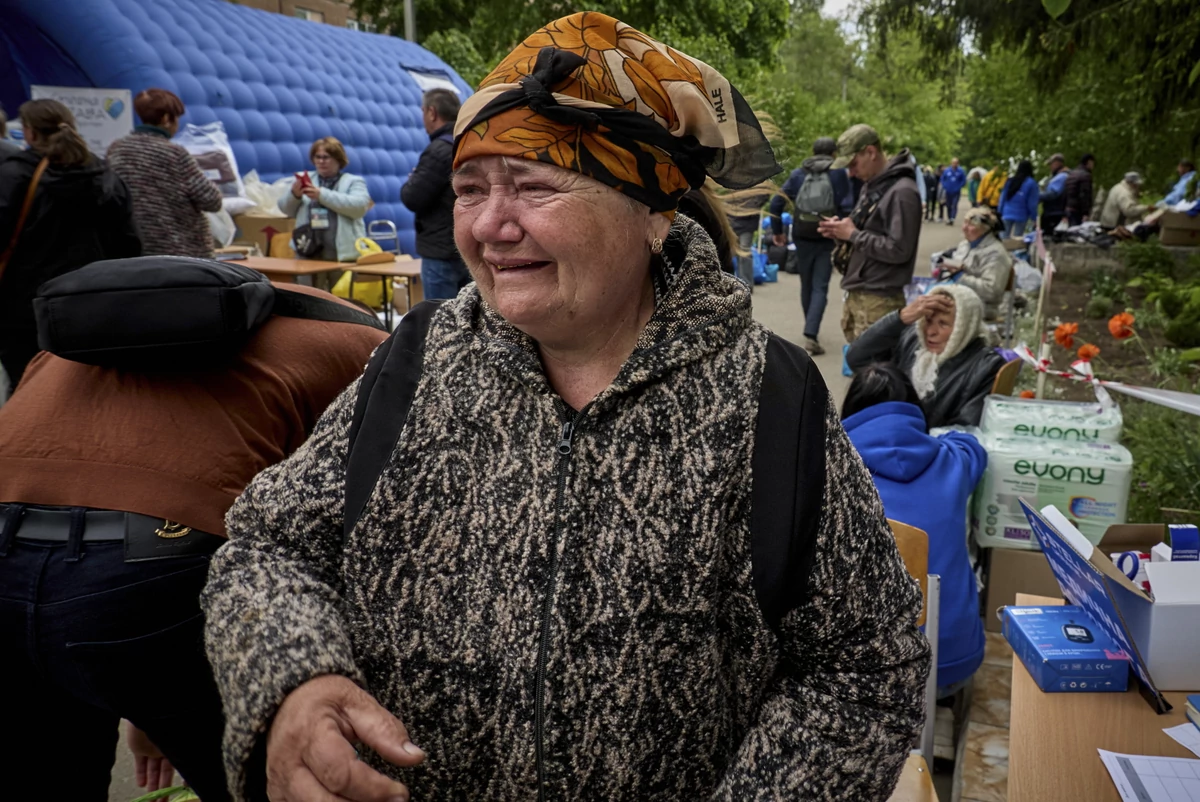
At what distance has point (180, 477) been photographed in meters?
1.88

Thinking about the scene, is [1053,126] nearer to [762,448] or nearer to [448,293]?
[448,293]

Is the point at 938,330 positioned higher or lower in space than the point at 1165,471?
higher

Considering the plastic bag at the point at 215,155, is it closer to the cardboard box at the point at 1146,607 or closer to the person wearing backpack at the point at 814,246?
the person wearing backpack at the point at 814,246

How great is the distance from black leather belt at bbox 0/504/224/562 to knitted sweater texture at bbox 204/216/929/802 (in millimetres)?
589

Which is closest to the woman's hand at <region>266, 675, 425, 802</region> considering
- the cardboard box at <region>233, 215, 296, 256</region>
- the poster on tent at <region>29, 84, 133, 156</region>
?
the cardboard box at <region>233, 215, 296, 256</region>

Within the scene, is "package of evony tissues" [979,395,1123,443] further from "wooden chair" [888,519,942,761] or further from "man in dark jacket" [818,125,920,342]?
"man in dark jacket" [818,125,920,342]

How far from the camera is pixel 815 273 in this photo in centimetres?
823

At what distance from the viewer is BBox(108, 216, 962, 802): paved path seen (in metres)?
3.03

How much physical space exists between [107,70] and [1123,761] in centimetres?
995

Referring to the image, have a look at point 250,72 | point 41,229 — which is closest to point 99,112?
point 250,72

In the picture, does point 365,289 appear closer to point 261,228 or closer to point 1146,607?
point 261,228

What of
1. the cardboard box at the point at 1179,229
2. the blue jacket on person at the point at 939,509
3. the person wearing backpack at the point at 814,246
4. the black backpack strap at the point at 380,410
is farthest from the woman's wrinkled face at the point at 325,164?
the cardboard box at the point at 1179,229

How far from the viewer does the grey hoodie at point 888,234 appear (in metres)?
6.10

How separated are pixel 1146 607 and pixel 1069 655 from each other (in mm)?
220
